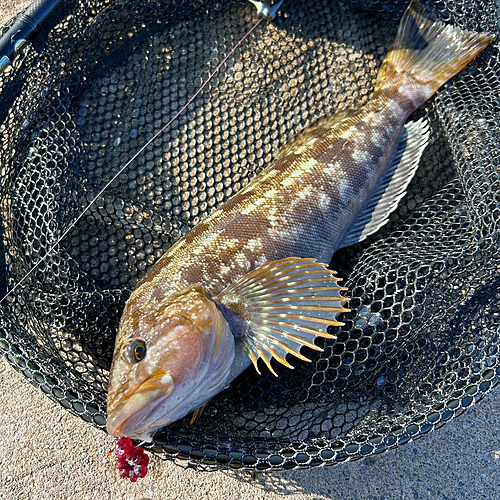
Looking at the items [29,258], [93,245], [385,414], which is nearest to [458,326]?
[385,414]

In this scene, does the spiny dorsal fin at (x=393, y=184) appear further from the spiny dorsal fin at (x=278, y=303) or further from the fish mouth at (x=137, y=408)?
the fish mouth at (x=137, y=408)

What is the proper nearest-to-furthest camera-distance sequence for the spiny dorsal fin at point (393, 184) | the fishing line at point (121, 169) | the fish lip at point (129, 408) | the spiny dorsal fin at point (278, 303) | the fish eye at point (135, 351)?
1. the fish lip at point (129, 408)
2. the fish eye at point (135, 351)
3. the spiny dorsal fin at point (278, 303)
4. the fishing line at point (121, 169)
5. the spiny dorsal fin at point (393, 184)

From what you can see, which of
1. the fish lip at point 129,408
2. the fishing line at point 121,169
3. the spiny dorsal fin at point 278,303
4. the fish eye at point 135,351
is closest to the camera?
the fish lip at point 129,408

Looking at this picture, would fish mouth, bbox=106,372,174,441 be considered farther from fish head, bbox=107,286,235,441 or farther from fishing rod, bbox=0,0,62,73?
fishing rod, bbox=0,0,62,73

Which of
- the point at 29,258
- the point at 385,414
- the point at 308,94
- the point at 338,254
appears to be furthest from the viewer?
the point at 308,94

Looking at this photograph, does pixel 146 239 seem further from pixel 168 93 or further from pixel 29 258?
pixel 168 93

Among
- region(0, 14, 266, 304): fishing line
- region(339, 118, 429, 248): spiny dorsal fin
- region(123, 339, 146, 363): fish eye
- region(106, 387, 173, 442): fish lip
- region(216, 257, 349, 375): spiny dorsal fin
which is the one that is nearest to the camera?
region(106, 387, 173, 442): fish lip

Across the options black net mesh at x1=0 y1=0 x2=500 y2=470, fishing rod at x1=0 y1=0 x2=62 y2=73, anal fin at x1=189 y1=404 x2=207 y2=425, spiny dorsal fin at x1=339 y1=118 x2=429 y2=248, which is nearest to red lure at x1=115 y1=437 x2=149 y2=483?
black net mesh at x1=0 y1=0 x2=500 y2=470

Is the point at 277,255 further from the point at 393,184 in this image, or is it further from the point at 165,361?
the point at 393,184

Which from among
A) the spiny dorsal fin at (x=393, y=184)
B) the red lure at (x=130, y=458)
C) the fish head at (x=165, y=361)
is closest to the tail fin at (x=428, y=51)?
the spiny dorsal fin at (x=393, y=184)
